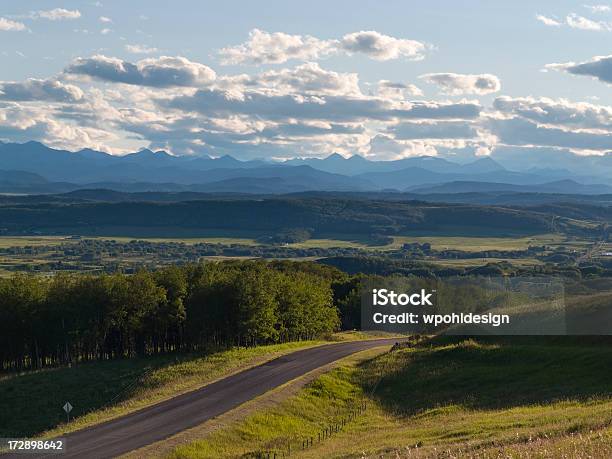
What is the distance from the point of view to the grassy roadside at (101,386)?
66.2 meters

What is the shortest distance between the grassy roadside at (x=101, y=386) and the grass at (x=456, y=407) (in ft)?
45.0

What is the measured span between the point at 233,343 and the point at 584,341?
55.5 m

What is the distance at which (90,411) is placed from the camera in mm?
66188

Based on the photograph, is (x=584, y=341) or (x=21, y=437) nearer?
(x=21, y=437)

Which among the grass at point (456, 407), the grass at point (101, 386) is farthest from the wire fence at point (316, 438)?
the grass at point (101, 386)

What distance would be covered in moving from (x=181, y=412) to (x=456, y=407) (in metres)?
23.8

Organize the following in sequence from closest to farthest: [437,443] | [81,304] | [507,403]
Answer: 1. [437,443]
2. [507,403]
3. [81,304]

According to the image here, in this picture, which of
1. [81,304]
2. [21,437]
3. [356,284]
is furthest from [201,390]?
[356,284]

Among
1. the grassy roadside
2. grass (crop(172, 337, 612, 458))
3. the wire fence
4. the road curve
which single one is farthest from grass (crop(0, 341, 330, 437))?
the wire fence

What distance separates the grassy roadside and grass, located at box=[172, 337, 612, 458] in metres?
13.7

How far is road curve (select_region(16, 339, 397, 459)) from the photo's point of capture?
4986cm

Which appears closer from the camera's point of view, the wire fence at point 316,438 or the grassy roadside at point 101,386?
the wire fence at point 316,438

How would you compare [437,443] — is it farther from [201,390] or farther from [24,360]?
[24,360]

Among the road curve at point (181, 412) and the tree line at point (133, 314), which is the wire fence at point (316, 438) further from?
the tree line at point (133, 314)
